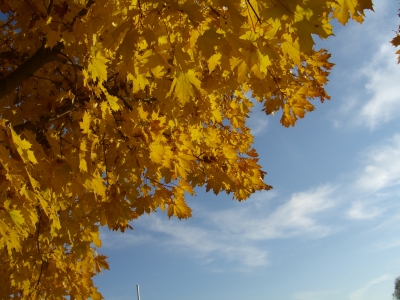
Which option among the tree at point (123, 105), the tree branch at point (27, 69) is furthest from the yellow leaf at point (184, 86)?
the tree branch at point (27, 69)

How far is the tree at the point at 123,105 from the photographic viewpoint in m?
1.87

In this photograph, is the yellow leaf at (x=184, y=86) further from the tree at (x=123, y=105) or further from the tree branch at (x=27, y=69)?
the tree branch at (x=27, y=69)

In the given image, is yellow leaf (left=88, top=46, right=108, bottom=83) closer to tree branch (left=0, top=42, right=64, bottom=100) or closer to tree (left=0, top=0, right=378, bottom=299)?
tree (left=0, top=0, right=378, bottom=299)

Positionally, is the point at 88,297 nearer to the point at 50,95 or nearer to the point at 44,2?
the point at 50,95

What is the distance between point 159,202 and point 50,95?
1.67m

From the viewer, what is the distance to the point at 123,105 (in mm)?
3488

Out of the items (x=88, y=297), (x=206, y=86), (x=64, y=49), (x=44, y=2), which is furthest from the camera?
(x=88, y=297)

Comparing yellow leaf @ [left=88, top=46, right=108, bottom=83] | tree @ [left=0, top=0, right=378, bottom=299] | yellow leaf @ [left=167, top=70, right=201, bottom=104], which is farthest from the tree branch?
yellow leaf @ [left=167, top=70, right=201, bottom=104]

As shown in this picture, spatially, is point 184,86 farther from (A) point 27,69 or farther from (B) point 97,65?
(A) point 27,69

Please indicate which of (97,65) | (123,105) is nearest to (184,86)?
(97,65)

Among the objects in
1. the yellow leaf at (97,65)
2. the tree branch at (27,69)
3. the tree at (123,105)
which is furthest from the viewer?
the tree branch at (27,69)

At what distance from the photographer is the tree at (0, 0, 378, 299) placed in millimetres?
1872

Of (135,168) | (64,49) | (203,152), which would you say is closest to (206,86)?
(203,152)

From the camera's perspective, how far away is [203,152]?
403 centimetres
